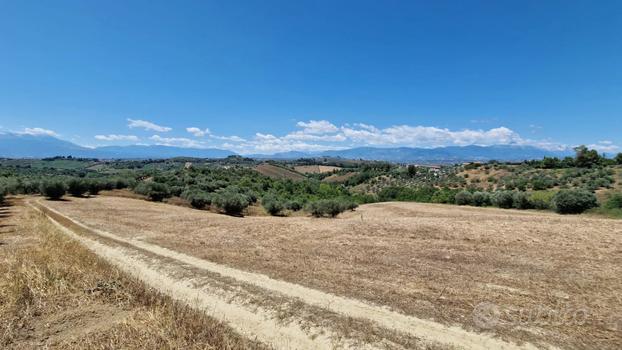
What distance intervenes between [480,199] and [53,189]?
5576 centimetres

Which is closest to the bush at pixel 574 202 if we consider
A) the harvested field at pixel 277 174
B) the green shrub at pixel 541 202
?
the green shrub at pixel 541 202

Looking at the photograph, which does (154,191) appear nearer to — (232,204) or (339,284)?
(232,204)

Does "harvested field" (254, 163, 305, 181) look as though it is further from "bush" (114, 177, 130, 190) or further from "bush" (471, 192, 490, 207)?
"bush" (471, 192, 490, 207)

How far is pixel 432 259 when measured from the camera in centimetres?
1315

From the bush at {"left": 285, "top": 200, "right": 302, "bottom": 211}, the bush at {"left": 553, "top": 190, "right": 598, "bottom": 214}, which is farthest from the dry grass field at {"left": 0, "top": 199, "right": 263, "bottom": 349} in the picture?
the bush at {"left": 285, "top": 200, "right": 302, "bottom": 211}

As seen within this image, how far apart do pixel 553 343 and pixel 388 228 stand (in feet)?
42.3

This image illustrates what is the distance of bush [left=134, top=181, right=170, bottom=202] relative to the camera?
50.8 m

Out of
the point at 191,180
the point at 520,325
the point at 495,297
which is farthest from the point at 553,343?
the point at 191,180

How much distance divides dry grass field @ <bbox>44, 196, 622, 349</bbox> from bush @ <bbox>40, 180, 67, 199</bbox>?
28.1 meters

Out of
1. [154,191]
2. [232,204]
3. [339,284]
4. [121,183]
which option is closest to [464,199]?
[232,204]

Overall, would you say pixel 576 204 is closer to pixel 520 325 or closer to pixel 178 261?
pixel 520 325

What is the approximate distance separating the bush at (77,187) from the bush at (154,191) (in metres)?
7.01

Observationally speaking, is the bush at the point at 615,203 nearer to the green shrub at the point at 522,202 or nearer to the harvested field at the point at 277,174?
the green shrub at the point at 522,202

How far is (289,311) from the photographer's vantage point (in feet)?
28.8
